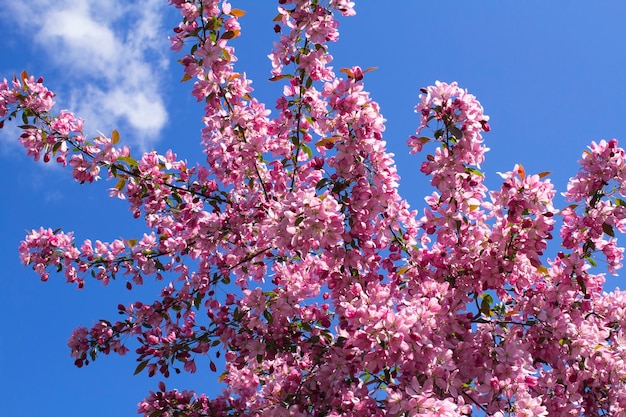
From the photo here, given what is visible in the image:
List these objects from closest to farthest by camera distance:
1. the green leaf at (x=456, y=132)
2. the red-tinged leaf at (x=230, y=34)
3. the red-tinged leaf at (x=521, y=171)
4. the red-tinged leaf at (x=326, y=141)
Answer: the green leaf at (x=456, y=132)
the red-tinged leaf at (x=521, y=171)
the red-tinged leaf at (x=326, y=141)
the red-tinged leaf at (x=230, y=34)

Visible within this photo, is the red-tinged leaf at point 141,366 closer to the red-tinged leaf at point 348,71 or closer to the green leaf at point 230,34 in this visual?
the green leaf at point 230,34

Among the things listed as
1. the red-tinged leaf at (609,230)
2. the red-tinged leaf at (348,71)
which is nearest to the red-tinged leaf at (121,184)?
the red-tinged leaf at (348,71)

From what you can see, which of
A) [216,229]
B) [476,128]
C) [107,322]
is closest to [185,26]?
[216,229]

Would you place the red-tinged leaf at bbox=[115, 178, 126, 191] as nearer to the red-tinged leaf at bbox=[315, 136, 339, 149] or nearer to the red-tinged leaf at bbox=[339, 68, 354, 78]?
the red-tinged leaf at bbox=[315, 136, 339, 149]

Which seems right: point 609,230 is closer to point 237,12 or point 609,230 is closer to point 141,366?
point 237,12

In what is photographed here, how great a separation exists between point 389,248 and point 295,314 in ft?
2.95

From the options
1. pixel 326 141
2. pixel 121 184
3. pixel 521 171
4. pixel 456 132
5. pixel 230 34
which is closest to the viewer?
pixel 456 132

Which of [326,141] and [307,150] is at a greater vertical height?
[307,150]

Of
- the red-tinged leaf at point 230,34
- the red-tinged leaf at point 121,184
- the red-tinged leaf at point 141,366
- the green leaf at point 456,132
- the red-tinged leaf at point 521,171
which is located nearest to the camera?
the green leaf at point 456,132

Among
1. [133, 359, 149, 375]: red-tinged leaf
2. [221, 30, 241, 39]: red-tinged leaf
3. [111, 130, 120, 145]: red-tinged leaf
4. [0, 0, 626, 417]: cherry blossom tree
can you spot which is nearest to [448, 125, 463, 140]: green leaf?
[0, 0, 626, 417]: cherry blossom tree

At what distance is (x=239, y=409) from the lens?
190 inches

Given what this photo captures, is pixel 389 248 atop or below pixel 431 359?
atop

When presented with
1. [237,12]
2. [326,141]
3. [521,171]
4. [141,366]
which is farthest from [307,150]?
[141,366]

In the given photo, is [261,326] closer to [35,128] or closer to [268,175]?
[268,175]
